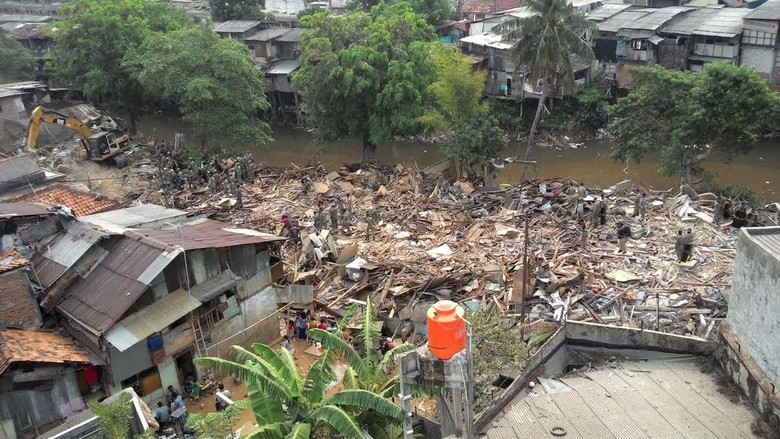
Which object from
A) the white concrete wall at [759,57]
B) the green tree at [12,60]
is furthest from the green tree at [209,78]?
the white concrete wall at [759,57]

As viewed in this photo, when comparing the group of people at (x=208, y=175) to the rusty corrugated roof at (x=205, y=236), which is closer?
the rusty corrugated roof at (x=205, y=236)

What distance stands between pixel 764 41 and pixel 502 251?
2300 centimetres

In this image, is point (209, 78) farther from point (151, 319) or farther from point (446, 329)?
point (446, 329)

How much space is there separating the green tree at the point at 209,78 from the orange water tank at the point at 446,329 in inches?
950

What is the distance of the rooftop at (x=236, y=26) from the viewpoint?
140 feet

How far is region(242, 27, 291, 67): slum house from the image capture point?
139 feet

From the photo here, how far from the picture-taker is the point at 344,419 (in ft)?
31.3

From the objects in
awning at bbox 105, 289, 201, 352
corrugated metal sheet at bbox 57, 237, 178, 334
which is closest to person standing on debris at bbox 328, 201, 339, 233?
awning at bbox 105, 289, 201, 352

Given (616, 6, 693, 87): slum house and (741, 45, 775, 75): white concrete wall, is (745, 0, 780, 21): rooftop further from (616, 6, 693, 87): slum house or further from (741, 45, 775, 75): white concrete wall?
(616, 6, 693, 87): slum house

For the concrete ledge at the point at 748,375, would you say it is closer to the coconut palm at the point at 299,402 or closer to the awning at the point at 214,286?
the coconut palm at the point at 299,402

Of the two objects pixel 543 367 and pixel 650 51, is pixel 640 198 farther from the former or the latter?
pixel 650 51

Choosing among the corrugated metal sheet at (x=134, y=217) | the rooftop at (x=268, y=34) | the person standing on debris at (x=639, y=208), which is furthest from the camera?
the rooftop at (x=268, y=34)

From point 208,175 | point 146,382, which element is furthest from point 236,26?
point 146,382

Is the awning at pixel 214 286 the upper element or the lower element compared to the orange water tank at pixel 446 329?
lower
